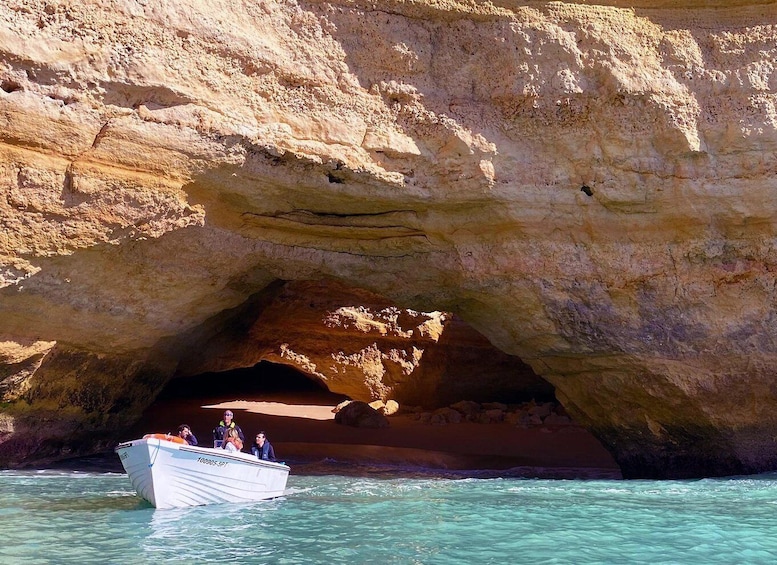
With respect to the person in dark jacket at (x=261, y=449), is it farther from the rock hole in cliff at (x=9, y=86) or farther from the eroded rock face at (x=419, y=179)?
the rock hole in cliff at (x=9, y=86)

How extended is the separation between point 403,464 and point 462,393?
4.81m

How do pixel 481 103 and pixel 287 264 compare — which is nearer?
pixel 481 103

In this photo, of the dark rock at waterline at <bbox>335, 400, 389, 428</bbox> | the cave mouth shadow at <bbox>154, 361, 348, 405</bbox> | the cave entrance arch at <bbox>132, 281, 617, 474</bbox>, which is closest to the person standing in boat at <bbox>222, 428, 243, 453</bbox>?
the cave entrance arch at <bbox>132, 281, 617, 474</bbox>

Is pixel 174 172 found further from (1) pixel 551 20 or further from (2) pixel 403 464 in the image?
(2) pixel 403 464

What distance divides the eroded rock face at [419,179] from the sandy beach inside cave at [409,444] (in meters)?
2.93

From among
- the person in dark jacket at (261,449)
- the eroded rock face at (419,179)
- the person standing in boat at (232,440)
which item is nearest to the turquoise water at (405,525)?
the person in dark jacket at (261,449)

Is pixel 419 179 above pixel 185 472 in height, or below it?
above

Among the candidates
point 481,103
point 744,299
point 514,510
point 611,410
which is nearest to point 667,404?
point 611,410

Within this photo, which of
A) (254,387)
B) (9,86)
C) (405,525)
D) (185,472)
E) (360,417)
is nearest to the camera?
(405,525)

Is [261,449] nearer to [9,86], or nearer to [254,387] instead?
[9,86]

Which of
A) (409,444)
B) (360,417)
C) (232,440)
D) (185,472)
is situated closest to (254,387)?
(360,417)

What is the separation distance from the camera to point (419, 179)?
9430mm

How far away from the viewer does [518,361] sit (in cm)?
1730

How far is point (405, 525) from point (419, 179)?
4.13 metres
